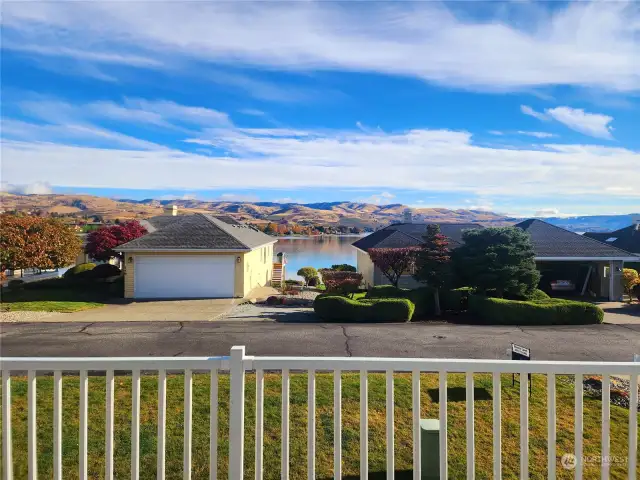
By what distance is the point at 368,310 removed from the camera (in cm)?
1396

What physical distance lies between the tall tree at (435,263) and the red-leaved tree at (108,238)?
49.5 feet

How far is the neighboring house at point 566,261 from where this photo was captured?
18.7m

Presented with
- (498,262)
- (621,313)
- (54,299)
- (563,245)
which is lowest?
(621,313)

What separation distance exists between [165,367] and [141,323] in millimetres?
11497

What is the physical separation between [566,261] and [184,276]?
18.3 meters

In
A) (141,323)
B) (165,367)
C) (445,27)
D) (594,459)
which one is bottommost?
(141,323)

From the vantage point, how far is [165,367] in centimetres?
257

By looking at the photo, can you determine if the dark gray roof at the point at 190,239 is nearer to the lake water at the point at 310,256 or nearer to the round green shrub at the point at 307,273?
the round green shrub at the point at 307,273

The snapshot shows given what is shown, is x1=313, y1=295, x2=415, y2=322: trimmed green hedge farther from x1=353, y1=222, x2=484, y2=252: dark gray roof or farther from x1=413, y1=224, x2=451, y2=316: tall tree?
x1=353, y1=222, x2=484, y2=252: dark gray roof

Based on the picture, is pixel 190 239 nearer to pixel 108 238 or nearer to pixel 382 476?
pixel 108 238

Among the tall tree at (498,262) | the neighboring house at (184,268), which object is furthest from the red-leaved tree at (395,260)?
the neighboring house at (184,268)

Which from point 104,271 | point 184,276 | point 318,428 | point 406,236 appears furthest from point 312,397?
point 104,271

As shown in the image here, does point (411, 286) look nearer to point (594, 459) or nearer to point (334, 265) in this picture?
point (334, 265)

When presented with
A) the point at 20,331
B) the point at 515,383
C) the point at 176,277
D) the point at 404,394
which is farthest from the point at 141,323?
the point at 515,383
